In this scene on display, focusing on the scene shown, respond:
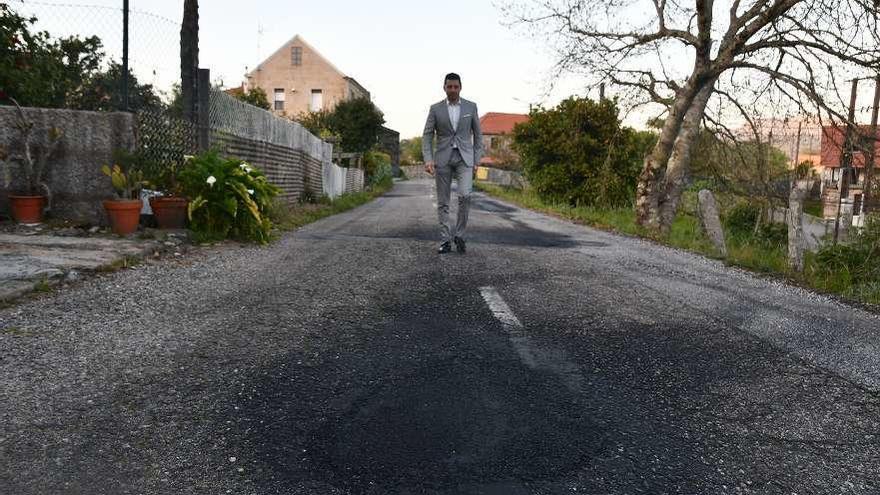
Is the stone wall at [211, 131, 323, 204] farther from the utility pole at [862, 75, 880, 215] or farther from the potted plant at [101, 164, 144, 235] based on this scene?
the utility pole at [862, 75, 880, 215]

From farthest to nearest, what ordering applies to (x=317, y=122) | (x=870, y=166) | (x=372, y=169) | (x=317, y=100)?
(x=317, y=100), (x=317, y=122), (x=372, y=169), (x=870, y=166)

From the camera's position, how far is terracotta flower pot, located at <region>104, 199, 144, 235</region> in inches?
285

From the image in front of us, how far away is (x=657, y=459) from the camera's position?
2.15m

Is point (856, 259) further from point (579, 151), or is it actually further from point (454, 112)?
point (579, 151)

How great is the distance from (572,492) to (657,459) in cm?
43

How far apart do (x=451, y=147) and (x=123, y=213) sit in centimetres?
409

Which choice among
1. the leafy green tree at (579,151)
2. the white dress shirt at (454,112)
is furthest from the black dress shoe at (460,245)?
the leafy green tree at (579,151)

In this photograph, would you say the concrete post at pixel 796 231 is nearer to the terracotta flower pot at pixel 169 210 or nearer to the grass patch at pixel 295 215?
the grass patch at pixel 295 215

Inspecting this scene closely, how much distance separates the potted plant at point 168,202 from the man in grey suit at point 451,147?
3363 mm

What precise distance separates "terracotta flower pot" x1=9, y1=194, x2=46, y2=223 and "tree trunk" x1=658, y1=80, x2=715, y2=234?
1193cm

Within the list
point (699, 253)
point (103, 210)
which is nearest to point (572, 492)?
point (103, 210)

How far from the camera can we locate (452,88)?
23.9 ft

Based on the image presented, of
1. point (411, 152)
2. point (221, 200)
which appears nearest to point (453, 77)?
point (221, 200)

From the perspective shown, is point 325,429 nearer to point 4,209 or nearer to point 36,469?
point 36,469
